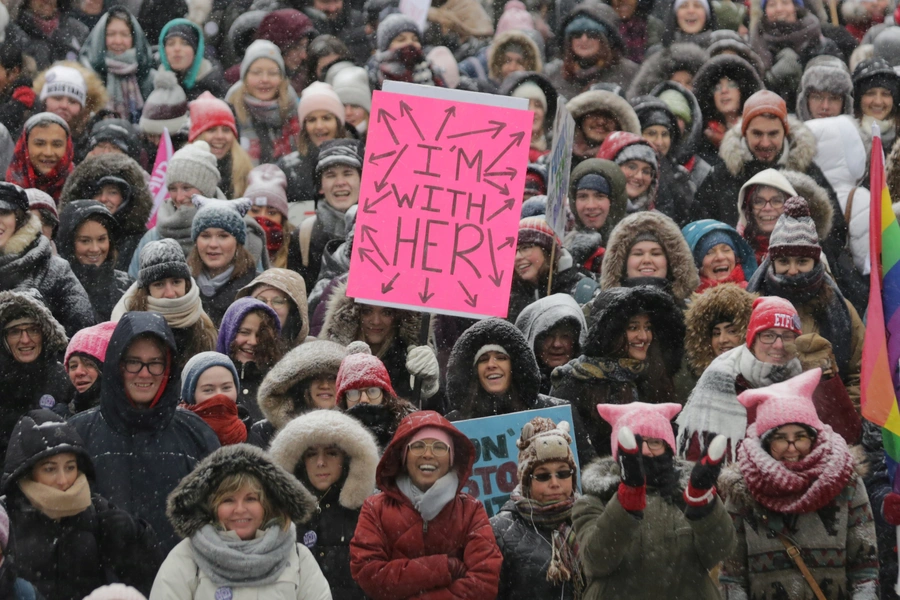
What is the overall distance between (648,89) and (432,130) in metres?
4.61

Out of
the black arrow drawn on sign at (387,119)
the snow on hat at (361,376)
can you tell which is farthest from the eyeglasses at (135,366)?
the black arrow drawn on sign at (387,119)

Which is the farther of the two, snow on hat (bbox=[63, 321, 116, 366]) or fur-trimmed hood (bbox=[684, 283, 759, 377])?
fur-trimmed hood (bbox=[684, 283, 759, 377])

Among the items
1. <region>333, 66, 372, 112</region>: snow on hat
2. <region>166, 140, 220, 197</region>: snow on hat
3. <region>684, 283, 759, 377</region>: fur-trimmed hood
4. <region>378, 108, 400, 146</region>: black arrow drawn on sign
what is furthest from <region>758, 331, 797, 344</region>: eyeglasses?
Result: <region>333, 66, 372, 112</region>: snow on hat

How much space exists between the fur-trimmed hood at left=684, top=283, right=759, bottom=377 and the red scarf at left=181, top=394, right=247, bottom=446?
7.59 feet

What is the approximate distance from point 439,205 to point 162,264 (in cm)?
155

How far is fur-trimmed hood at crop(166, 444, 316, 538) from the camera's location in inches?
274

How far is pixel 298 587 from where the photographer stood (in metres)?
6.98

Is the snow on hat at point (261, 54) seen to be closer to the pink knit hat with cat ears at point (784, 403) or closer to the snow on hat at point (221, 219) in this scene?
the snow on hat at point (221, 219)

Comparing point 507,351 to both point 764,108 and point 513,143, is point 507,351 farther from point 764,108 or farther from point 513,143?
point 764,108

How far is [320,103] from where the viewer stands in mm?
12375

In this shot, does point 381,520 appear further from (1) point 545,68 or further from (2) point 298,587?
(1) point 545,68

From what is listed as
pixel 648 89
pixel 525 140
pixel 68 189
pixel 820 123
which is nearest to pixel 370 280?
pixel 525 140

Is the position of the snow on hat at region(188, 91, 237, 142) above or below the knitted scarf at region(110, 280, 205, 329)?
above

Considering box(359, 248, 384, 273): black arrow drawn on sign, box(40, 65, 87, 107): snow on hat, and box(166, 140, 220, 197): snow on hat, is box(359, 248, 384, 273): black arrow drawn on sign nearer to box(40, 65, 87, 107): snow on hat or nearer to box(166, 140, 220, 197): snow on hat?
box(166, 140, 220, 197): snow on hat
